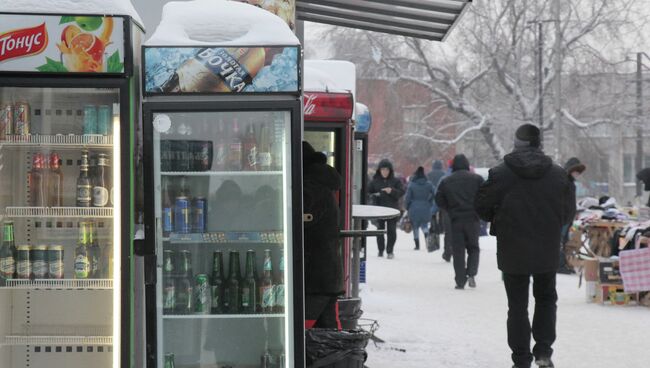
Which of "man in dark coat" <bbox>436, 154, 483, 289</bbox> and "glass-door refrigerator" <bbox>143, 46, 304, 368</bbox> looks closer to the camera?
"glass-door refrigerator" <bbox>143, 46, 304, 368</bbox>

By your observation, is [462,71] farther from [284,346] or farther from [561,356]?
[284,346]

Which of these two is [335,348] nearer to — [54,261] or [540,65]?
[54,261]

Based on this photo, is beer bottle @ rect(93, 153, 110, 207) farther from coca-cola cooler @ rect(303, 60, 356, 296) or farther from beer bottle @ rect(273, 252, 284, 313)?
coca-cola cooler @ rect(303, 60, 356, 296)

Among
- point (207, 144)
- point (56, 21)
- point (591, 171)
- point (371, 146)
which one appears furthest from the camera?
point (371, 146)

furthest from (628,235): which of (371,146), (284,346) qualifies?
(371,146)

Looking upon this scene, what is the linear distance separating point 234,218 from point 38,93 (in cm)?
136

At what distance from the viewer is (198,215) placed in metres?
5.94

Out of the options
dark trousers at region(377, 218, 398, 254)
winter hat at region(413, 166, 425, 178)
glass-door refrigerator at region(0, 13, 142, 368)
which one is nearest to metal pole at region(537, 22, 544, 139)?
winter hat at region(413, 166, 425, 178)

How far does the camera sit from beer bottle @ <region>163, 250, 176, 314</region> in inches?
231

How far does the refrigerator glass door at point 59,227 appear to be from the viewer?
577cm

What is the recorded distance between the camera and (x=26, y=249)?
582cm

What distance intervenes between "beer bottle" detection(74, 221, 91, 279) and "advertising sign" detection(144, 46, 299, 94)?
0.97m

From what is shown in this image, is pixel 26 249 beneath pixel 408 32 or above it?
beneath

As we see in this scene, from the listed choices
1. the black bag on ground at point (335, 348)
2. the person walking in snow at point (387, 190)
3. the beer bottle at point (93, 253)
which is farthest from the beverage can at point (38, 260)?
the person walking in snow at point (387, 190)
